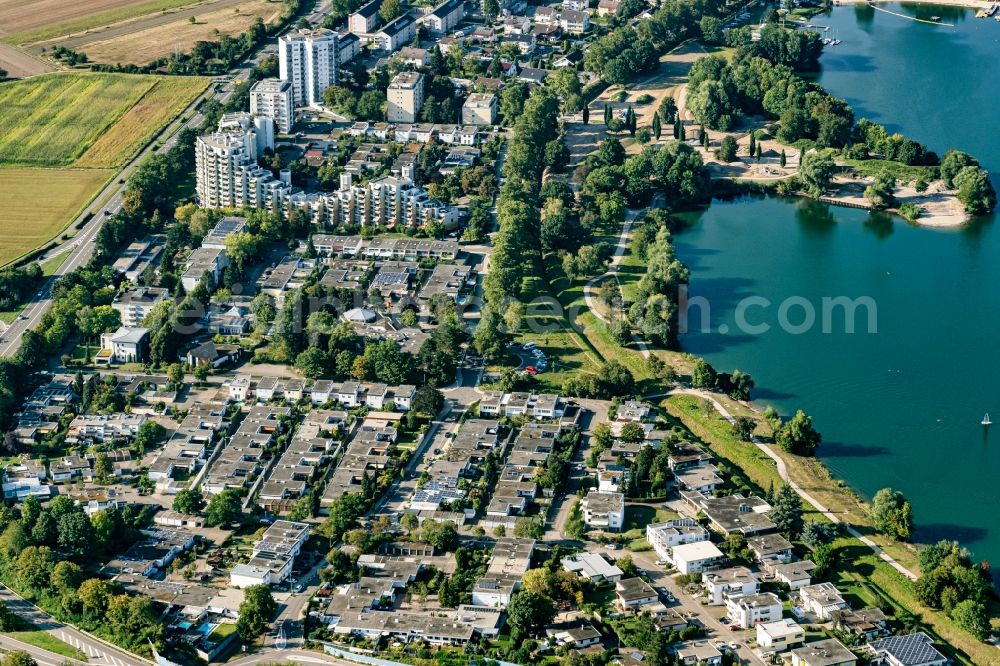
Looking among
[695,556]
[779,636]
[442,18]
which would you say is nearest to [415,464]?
[695,556]

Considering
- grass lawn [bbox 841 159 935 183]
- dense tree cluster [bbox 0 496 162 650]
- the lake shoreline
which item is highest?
the lake shoreline

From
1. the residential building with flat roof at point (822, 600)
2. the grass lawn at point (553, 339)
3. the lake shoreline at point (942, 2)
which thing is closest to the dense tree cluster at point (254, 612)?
the residential building with flat roof at point (822, 600)

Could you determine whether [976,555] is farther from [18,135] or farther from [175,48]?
[175,48]

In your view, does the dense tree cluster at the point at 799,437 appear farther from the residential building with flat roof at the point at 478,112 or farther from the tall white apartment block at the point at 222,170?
the residential building with flat roof at the point at 478,112

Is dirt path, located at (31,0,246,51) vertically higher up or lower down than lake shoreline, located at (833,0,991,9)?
lower down

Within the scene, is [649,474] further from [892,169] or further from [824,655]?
[892,169]

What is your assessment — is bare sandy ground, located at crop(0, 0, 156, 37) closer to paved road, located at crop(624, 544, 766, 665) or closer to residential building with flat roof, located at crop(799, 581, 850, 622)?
paved road, located at crop(624, 544, 766, 665)

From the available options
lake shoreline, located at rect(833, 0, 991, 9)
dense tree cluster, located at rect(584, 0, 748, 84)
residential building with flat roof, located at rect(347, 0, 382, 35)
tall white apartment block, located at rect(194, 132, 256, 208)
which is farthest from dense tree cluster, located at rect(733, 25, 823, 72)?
tall white apartment block, located at rect(194, 132, 256, 208)
